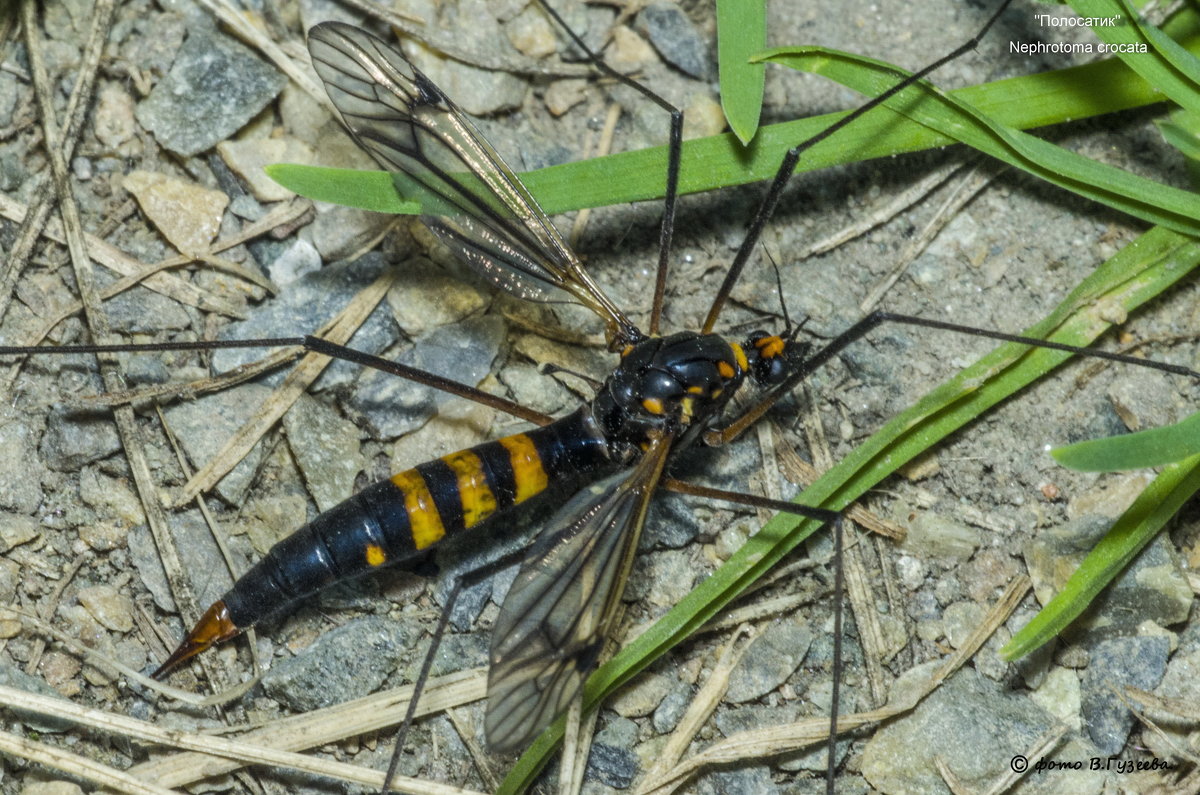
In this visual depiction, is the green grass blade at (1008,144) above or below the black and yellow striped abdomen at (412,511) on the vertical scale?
above

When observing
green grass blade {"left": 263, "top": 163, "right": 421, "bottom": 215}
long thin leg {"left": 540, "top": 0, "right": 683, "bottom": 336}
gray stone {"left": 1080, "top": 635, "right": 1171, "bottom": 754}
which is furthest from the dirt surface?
green grass blade {"left": 263, "top": 163, "right": 421, "bottom": 215}

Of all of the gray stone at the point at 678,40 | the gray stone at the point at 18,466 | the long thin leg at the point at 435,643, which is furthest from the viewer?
the gray stone at the point at 678,40

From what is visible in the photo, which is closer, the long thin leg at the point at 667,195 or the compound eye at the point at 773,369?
the long thin leg at the point at 667,195

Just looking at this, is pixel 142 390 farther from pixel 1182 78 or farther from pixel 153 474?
pixel 1182 78

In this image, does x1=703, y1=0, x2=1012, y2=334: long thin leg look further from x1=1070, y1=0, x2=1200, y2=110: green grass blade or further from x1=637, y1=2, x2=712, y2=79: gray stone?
x1=637, y1=2, x2=712, y2=79: gray stone

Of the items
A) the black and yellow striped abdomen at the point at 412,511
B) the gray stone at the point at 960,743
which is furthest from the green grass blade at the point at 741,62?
the gray stone at the point at 960,743

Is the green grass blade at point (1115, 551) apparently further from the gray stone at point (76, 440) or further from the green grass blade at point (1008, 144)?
the gray stone at point (76, 440)

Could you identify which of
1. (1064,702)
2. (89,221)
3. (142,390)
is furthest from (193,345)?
(1064,702)
